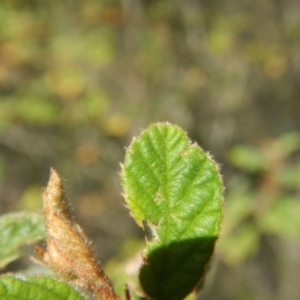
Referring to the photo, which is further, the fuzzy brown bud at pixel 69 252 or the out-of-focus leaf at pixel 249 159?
the out-of-focus leaf at pixel 249 159

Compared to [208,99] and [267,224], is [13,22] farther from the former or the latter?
[267,224]

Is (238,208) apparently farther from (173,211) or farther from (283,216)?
(173,211)

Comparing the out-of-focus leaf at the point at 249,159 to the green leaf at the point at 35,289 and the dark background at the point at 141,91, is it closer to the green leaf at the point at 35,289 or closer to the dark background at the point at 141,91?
the dark background at the point at 141,91

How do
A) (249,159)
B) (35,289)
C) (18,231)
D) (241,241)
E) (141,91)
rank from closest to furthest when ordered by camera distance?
(35,289) → (18,231) → (249,159) → (241,241) → (141,91)

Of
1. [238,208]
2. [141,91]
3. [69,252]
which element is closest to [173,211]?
[69,252]

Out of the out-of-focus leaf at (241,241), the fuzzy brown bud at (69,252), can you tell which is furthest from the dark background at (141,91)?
the fuzzy brown bud at (69,252)
